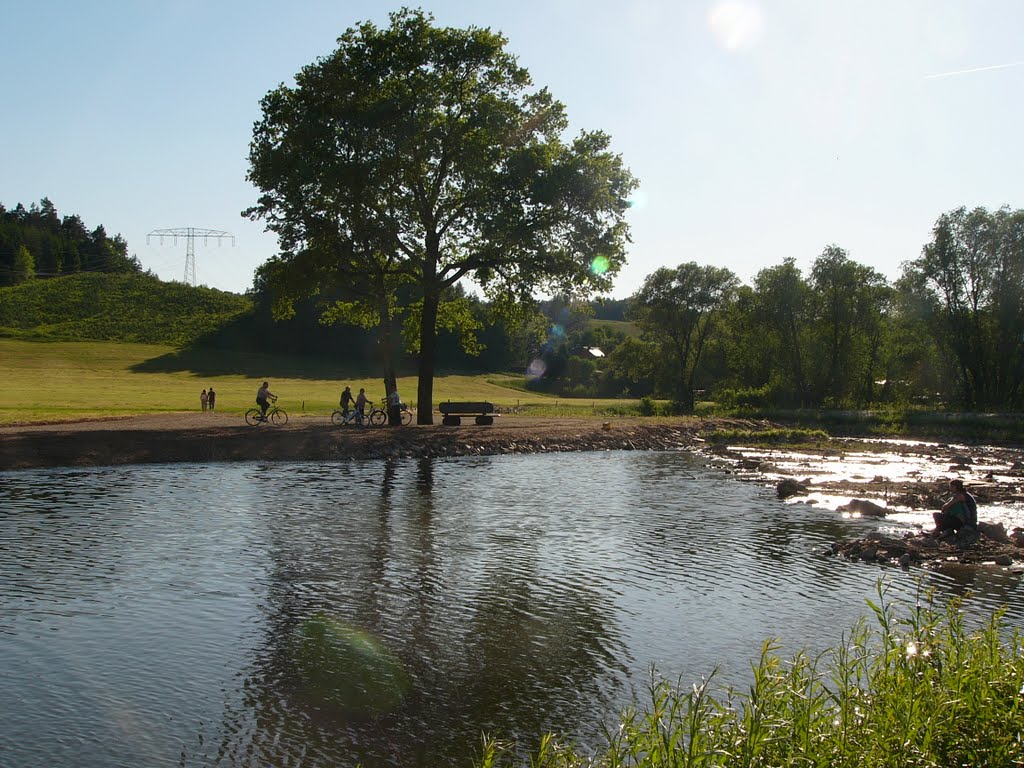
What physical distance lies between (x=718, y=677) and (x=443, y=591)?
6337 millimetres

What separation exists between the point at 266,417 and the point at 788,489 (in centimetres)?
2897

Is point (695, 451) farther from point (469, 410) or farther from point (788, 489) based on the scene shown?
point (788, 489)

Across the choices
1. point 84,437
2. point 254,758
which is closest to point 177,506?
point 84,437

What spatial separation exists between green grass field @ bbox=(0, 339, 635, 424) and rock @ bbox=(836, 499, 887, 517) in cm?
3798

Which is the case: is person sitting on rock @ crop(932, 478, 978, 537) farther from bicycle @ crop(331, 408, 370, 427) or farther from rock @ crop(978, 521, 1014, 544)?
bicycle @ crop(331, 408, 370, 427)

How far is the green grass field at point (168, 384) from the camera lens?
5834cm

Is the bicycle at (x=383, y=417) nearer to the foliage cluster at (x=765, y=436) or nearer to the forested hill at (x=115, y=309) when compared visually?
the foliage cluster at (x=765, y=436)

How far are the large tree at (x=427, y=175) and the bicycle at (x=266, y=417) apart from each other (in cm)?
741

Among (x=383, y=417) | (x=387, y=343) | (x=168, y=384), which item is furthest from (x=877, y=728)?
(x=168, y=384)

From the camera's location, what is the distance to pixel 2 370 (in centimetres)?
8525

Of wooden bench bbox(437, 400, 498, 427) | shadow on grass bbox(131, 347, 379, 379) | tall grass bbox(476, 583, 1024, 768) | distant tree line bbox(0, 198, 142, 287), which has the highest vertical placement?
distant tree line bbox(0, 198, 142, 287)

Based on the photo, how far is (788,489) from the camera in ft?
101

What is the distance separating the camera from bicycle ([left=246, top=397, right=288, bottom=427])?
46562mm

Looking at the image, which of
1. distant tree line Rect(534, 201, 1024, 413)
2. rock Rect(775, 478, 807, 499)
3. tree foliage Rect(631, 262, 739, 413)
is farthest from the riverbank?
tree foliage Rect(631, 262, 739, 413)
